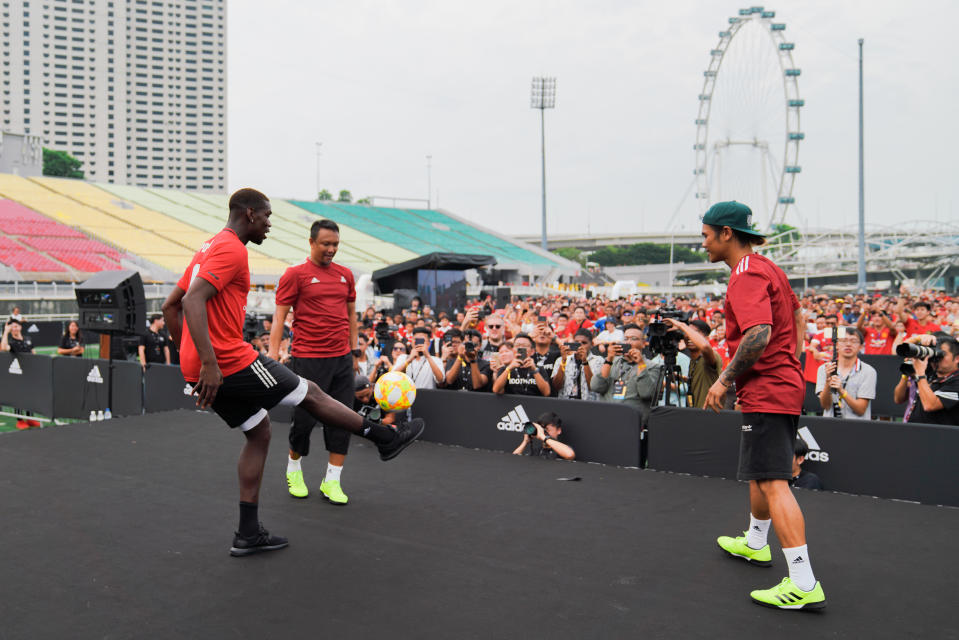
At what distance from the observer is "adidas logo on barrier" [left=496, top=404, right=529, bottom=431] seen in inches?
242

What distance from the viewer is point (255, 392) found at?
133 inches

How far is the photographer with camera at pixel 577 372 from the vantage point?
671 cm

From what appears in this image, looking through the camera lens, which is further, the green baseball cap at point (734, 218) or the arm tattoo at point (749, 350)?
the green baseball cap at point (734, 218)

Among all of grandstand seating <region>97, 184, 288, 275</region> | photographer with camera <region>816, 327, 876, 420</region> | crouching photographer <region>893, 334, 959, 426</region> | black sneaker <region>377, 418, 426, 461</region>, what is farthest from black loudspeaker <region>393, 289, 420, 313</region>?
grandstand seating <region>97, 184, 288, 275</region>

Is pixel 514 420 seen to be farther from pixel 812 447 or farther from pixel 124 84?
pixel 124 84

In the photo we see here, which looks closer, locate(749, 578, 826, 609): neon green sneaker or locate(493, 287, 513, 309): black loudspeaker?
locate(749, 578, 826, 609): neon green sneaker

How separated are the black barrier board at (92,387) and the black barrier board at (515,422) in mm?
4543

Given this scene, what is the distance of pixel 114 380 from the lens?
A: 30.5 ft

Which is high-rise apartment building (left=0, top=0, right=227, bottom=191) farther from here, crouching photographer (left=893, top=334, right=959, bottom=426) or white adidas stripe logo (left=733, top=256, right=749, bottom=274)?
white adidas stripe logo (left=733, top=256, right=749, bottom=274)

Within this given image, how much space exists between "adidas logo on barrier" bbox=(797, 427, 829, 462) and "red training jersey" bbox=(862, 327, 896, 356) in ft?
17.6

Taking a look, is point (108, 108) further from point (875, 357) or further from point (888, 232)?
point (875, 357)

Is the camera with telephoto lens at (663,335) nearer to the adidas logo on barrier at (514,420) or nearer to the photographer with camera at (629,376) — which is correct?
the photographer with camera at (629,376)

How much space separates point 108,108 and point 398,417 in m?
159

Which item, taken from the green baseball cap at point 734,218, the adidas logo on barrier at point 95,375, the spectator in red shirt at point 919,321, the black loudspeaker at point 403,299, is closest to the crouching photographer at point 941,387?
the green baseball cap at point 734,218
